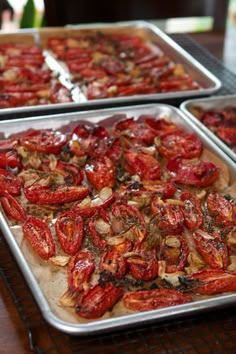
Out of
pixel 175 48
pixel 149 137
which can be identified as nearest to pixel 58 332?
pixel 149 137

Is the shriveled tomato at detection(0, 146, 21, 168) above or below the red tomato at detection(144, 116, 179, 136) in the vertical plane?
above

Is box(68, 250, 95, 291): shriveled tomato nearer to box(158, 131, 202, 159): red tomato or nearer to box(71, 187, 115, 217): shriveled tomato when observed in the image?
box(71, 187, 115, 217): shriveled tomato

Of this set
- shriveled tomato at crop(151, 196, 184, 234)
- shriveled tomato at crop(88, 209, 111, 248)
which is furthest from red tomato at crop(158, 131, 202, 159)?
shriveled tomato at crop(88, 209, 111, 248)

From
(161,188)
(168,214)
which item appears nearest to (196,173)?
(161,188)

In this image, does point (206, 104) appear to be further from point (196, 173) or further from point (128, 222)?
point (128, 222)

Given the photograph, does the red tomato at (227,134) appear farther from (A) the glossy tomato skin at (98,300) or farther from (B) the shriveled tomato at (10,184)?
(A) the glossy tomato skin at (98,300)

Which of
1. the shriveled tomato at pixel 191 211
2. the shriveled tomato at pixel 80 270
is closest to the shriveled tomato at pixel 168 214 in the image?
the shriveled tomato at pixel 191 211
